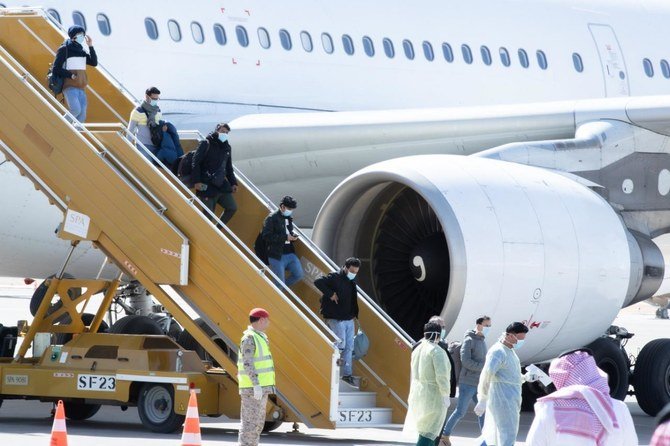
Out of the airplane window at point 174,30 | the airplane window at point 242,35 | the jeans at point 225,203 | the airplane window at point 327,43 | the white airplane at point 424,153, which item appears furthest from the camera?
the airplane window at point 327,43

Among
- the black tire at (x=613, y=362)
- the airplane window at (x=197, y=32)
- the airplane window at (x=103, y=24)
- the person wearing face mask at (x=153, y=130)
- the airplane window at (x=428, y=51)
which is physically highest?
the airplane window at (x=428, y=51)

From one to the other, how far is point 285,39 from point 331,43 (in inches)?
24.6

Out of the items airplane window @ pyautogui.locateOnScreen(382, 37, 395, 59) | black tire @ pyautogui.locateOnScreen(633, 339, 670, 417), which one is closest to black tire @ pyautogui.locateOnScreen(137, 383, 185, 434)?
black tire @ pyautogui.locateOnScreen(633, 339, 670, 417)

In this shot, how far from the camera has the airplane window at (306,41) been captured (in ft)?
47.0

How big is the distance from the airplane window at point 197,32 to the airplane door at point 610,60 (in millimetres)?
5714

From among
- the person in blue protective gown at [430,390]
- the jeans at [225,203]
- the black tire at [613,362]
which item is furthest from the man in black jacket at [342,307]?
the black tire at [613,362]

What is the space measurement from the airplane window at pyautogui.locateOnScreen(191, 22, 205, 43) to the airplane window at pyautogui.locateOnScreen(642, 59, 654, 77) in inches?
256

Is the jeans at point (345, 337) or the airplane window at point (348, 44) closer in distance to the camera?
the jeans at point (345, 337)

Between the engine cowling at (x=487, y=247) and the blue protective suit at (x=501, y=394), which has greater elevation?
the engine cowling at (x=487, y=247)

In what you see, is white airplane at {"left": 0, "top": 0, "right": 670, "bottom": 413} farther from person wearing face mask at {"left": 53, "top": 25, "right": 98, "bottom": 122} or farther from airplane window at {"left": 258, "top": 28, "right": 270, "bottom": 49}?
person wearing face mask at {"left": 53, "top": 25, "right": 98, "bottom": 122}

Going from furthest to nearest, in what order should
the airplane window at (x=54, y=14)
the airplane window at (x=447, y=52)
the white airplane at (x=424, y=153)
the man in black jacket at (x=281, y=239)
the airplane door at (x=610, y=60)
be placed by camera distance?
the airplane door at (x=610, y=60), the airplane window at (x=447, y=52), the airplane window at (x=54, y=14), the white airplane at (x=424, y=153), the man in black jacket at (x=281, y=239)

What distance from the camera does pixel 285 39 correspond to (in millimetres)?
14172

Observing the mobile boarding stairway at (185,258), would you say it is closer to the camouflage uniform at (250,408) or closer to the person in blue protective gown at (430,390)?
the person in blue protective gown at (430,390)

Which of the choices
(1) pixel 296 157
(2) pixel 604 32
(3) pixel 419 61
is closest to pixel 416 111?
(1) pixel 296 157
